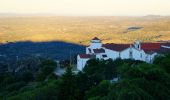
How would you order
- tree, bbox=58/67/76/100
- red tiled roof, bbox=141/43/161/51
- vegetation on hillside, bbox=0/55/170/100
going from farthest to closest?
1. red tiled roof, bbox=141/43/161/51
2. tree, bbox=58/67/76/100
3. vegetation on hillside, bbox=0/55/170/100

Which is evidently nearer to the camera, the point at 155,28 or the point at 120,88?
the point at 120,88

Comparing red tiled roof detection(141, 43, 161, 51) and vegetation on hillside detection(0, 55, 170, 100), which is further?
red tiled roof detection(141, 43, 161, 51)

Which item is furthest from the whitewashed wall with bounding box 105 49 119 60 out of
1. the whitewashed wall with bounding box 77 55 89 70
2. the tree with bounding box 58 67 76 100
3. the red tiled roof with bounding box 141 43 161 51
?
the tree with bounding box 58 67 76 100

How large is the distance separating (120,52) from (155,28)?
104 metres

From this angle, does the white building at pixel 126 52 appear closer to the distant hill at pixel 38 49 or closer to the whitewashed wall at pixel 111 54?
the whitewashed wall at pixel 111 54

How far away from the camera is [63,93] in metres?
26.2

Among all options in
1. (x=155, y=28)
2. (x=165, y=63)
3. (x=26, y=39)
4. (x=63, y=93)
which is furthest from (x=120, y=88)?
(x=155, y=28)

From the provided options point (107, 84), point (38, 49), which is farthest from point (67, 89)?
point (38, 49)

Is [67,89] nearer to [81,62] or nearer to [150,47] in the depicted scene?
[81,62]

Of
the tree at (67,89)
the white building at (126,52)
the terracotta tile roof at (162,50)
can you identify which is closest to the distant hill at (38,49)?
the white building at (126,52)

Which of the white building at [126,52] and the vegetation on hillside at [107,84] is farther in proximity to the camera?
the white building at [126,52]

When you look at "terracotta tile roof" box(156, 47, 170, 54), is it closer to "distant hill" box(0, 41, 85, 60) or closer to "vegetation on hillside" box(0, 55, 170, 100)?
"vegetation on hillside" box(0, 55, 170, 100)

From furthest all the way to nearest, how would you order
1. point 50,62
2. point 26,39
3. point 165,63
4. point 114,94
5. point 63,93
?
1. point 26,39
2. point 50,62
3. point 165,63
4. point 63,93
5. point 114,94

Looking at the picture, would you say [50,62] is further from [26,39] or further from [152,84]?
[26,39]
